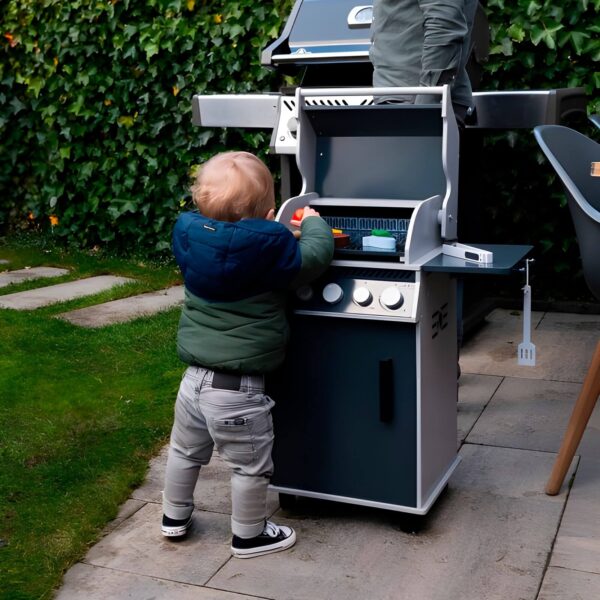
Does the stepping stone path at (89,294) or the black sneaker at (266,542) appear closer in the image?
the black sneaker at (266,542)

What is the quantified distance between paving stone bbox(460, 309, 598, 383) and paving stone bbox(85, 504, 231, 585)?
6.86 ft

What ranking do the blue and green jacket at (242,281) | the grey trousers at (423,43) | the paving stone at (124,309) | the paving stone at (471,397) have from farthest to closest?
the paving stone at (124,309), the paving stone at (471,397), the grey trousers at (423,43), the blue and green jacket at (242,281)

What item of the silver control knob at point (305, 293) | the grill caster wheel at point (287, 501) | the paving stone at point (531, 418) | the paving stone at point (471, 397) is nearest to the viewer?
the silver control knob at point (305, 293)

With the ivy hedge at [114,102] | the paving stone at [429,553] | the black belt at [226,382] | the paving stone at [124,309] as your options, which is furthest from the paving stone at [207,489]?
the ivy hedge at [114,102]

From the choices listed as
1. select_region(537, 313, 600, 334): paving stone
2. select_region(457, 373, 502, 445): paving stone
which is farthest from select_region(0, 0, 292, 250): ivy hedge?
select_region(457, 373, 502, 445): paving stone

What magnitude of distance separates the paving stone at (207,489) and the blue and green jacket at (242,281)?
0.65 m

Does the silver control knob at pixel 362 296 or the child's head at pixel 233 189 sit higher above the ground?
the child's head at pixel 233 189

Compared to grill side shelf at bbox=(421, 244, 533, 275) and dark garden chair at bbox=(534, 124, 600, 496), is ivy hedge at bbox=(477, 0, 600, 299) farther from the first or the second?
grill side shelf at bbox=(421, 244, 533, 275)

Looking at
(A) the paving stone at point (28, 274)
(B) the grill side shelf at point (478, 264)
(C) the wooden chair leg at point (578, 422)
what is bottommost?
(A) the paving stone at point (28, 274)

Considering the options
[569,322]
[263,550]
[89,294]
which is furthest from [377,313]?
[89,294]

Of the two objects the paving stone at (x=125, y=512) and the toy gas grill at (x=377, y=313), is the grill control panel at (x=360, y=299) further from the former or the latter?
the paving stone at (x=125, y=512)

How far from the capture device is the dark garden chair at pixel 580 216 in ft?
10.5

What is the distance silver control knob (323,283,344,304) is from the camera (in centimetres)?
305

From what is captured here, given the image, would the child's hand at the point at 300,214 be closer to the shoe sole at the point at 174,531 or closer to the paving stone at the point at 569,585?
the shoe sole at the point at 174,531
